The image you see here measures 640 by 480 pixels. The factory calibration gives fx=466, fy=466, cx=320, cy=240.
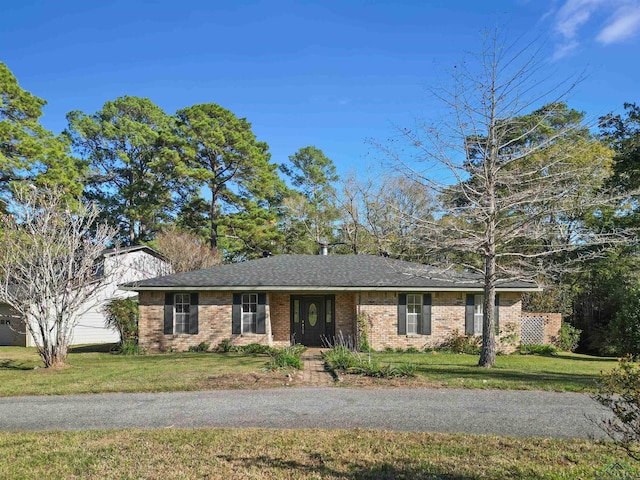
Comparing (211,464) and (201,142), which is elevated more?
(201,142)

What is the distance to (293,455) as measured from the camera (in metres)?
5.23

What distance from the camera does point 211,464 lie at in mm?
4973

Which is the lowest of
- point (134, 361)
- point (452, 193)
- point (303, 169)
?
point (134, 361)

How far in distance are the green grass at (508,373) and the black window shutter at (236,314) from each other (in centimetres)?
575

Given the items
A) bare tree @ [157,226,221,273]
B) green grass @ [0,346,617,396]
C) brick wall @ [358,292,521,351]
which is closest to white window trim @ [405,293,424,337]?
brick wall @ [358,292,521,351]

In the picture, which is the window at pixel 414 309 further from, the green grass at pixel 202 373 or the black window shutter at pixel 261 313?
the black window shutter at pixel 261 313

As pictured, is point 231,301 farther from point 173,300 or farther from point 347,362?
point 347,362

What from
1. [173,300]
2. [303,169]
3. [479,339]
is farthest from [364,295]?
[303,169]

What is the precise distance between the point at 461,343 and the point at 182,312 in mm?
10333

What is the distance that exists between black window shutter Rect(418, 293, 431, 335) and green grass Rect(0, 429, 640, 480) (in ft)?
37.2

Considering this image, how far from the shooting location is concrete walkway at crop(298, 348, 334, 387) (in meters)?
9.89

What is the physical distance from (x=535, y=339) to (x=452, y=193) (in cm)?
887

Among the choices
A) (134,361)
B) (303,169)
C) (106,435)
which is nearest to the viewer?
(106,435)

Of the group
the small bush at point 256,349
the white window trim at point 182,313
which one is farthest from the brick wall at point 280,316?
the white window trim at point 182,313
